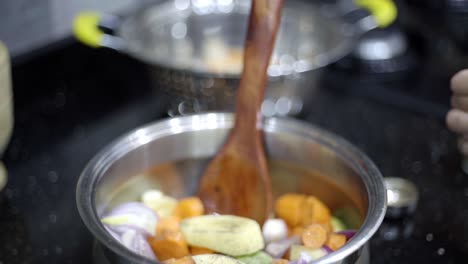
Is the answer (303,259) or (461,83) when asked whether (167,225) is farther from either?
(461,83)

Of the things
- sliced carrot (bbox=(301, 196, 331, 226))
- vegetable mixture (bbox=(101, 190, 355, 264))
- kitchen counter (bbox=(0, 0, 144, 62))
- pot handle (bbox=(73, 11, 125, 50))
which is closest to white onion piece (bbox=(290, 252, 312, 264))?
vegetable mixture (bbox=(101, 190, 355, 264))

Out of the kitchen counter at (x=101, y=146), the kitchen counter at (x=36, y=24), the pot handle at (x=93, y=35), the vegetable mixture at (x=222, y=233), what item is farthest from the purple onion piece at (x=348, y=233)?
the kitchen counter at (x=36, y=24)

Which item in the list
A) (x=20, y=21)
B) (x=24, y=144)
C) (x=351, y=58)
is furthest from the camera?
(x=351, y=58)

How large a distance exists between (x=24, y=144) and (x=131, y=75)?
311 millimetres

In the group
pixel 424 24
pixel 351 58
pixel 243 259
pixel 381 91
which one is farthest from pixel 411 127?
pixel 243 259

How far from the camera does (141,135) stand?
0.82 metres

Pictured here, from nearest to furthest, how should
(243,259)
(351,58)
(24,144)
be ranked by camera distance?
1. (243,259)
2. (24,144)
3. (351,58)

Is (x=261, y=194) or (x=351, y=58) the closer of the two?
(x=261, y=194)

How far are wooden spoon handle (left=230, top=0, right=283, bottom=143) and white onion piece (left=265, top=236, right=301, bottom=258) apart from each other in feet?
0.47

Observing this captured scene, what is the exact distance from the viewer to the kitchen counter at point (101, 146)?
0.85 meters

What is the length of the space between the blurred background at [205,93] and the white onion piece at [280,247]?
0.47 feet

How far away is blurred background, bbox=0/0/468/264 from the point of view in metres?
0.89

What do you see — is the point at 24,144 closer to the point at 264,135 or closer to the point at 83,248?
the point at 83,248

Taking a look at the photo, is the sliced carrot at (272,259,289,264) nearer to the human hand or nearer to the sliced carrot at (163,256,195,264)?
the sliced carrot at (163,256,195,264)
